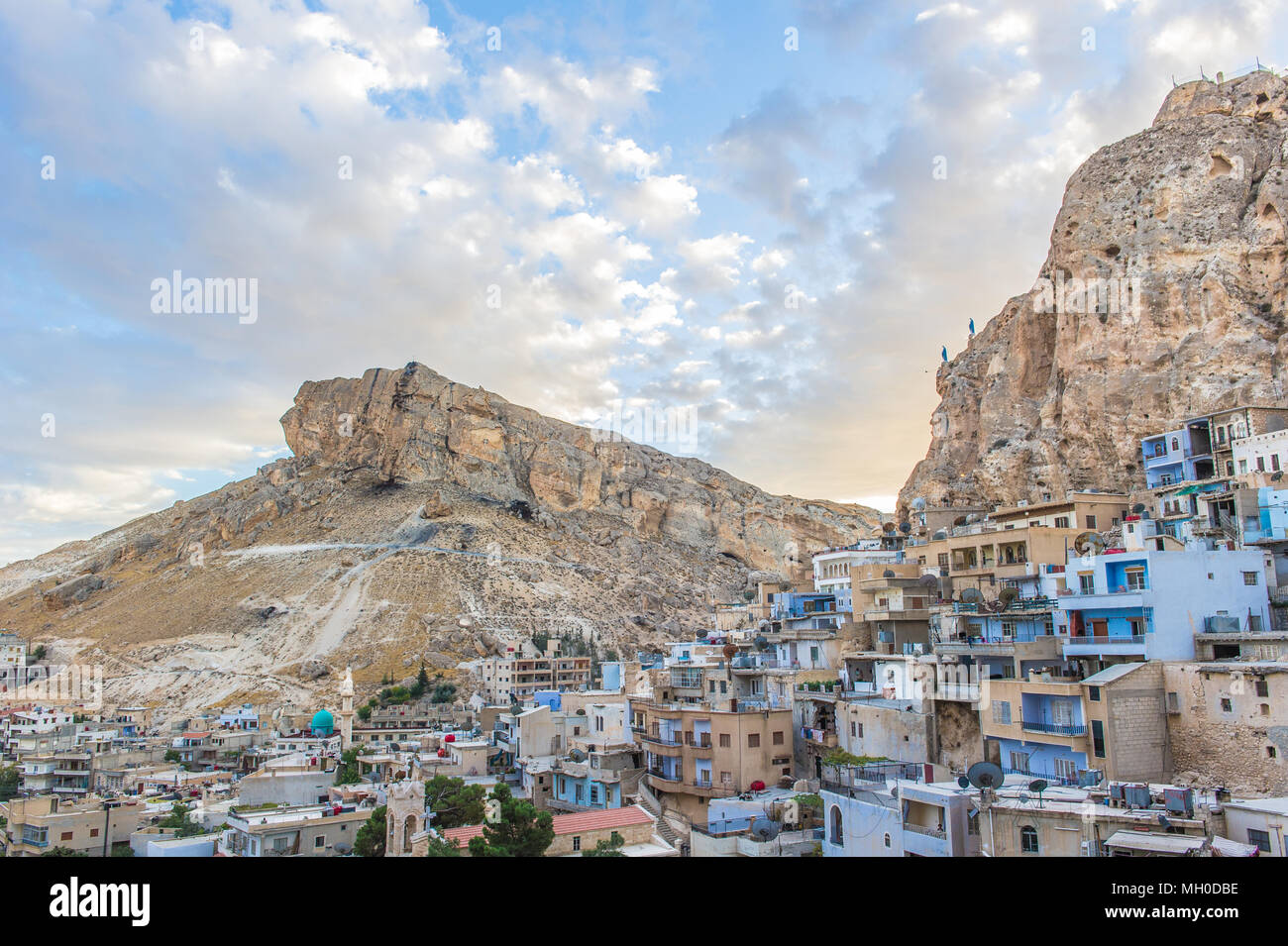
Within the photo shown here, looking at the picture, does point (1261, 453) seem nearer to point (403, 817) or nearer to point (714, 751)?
point (714, 751)

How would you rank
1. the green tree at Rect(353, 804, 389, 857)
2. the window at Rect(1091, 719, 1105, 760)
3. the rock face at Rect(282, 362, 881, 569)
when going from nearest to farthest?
the window at Rect(1091, 719, 1105, 760) < the green tree at Rect(353, 804, 389, 857) < the rock face at Rect(282, 362, 881, 569)

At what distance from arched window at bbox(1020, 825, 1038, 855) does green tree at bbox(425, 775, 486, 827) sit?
14.0 m

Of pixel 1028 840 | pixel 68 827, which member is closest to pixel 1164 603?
pixel 1028 840

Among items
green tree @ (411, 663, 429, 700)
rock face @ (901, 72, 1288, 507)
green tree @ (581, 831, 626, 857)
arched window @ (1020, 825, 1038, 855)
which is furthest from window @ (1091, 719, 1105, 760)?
green tree @ (411, 663, 429, 700)

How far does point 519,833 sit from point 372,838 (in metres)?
4.49

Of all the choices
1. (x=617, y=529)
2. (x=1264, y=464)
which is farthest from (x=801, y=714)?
→ (x=617, y=529)

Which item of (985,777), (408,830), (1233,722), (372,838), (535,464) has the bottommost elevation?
(372,838)

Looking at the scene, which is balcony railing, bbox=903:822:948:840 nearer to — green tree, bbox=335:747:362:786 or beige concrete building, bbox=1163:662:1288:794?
beige concrete building, bbox=1163:662:1288:794

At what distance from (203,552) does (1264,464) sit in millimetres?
92842

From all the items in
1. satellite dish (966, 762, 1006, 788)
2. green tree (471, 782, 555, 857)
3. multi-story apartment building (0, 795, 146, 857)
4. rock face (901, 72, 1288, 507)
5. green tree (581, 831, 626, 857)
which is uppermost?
rock face (901, 72, 1288, 507)

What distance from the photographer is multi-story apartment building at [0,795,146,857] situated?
25.0m

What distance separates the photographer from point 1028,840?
13602 mm

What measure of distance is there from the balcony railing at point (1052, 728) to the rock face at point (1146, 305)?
2224cm

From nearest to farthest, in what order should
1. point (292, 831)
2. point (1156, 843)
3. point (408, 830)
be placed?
point (1156, 843) → point (408, 830) → point (292, 831)
